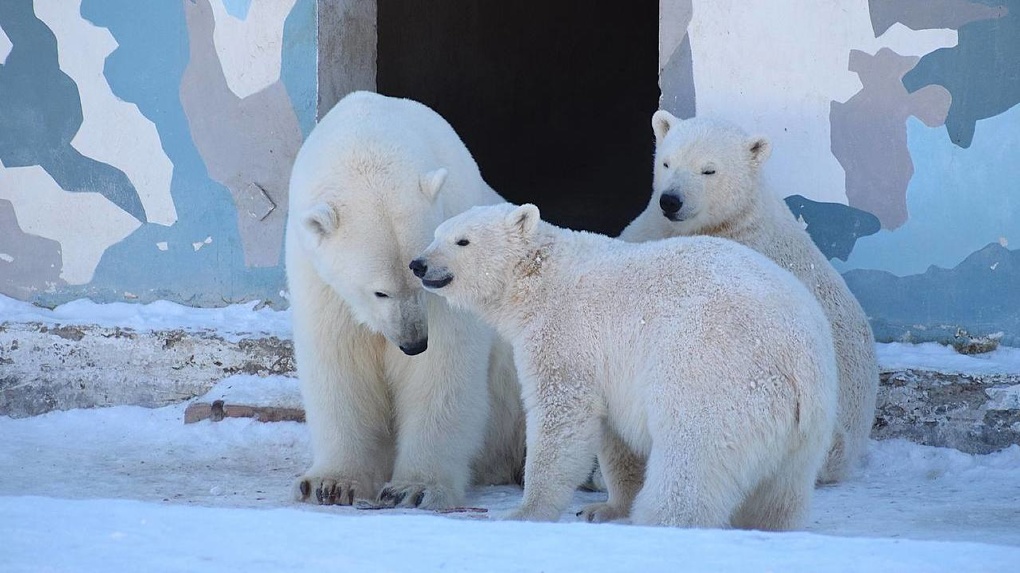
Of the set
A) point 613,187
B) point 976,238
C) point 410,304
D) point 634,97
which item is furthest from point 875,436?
point 634,97

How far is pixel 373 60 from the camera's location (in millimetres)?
6824

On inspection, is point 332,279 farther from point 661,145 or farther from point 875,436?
point 875,436

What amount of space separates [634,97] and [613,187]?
67.7 inches

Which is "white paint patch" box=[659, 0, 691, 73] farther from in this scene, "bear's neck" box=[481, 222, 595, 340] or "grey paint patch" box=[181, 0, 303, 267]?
"bear's neck" box=[481, 222, 595, 340]

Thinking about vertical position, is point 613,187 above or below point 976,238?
above

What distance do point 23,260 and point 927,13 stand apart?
4772 millimetres

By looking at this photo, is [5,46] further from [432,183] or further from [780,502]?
[780,502]

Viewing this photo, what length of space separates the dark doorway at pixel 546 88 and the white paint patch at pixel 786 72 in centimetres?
452

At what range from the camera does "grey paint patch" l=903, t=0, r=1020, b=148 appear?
536 cm

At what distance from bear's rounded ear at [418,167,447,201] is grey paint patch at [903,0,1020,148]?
237 cm

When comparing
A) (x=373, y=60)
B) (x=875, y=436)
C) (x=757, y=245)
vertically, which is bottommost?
(x=875, y=436)

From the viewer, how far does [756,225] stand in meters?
5.17

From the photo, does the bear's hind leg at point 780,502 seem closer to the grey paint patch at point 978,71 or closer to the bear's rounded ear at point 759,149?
the bear's rounded ear at point 759,149

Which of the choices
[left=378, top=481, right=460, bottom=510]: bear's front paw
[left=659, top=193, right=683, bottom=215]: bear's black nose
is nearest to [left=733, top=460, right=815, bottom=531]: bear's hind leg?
[left=378, top=481, right=460, bottom=510]: bear's front paw
